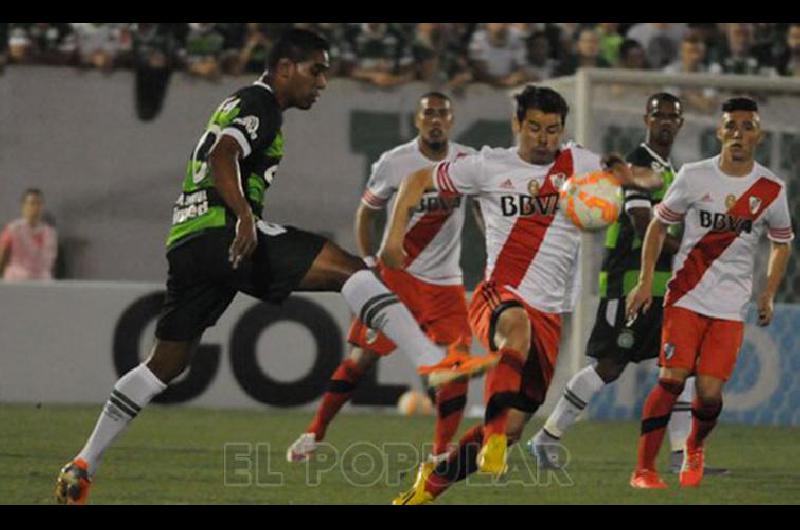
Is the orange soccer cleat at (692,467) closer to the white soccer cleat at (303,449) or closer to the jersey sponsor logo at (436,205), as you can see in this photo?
the jersey sponsor logo at (436,205)

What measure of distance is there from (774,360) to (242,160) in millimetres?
7865

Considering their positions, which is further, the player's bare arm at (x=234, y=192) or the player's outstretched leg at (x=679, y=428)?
the player's outstretched leg at (x=679, y=428)

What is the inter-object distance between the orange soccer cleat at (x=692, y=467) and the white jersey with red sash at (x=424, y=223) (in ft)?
5.87

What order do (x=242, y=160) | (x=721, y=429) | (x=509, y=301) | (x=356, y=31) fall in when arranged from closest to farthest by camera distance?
(x=242, y=160) → (x=509, y=301) → (x=721, y=429) → (x=356, y=31)

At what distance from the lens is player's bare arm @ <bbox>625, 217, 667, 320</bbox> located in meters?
8.84

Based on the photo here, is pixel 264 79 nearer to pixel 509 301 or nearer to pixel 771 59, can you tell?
pixel 509 301

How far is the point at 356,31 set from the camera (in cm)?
1661

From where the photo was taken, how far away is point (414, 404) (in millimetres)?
14328

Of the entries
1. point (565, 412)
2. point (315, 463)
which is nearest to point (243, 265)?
point (315, 463)

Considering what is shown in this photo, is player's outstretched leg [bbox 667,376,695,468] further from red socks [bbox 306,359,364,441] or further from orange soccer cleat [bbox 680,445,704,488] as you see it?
red socks [bbox 306,359,364,441]

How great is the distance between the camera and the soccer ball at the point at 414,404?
14.3 m

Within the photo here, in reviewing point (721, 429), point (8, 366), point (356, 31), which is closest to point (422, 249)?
point (721, 429)

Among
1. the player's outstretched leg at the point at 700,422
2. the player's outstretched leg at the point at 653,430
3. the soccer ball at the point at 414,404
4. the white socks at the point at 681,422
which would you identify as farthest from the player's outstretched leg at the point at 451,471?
the soccer ball at the point at 414,404

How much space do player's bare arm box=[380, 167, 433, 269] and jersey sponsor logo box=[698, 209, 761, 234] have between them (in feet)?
5.85
